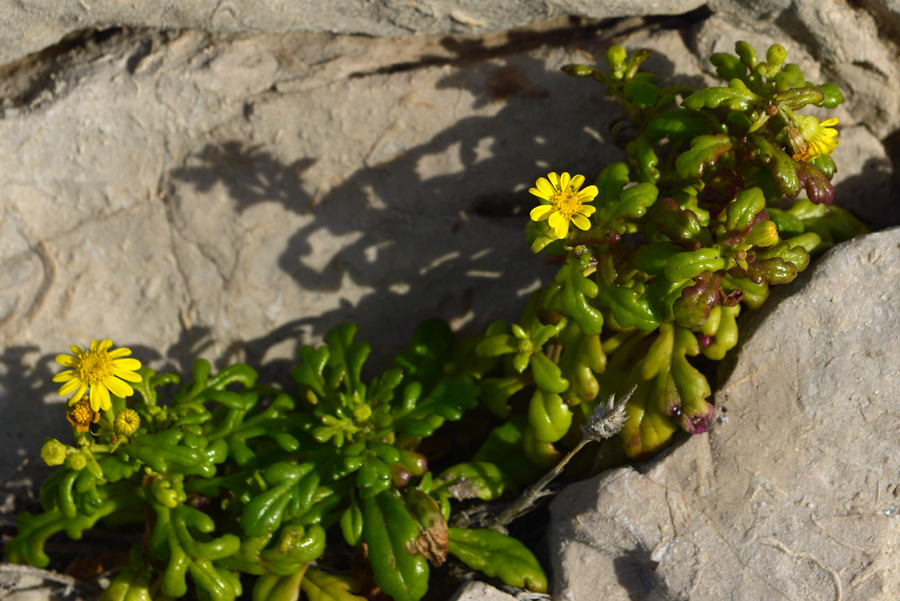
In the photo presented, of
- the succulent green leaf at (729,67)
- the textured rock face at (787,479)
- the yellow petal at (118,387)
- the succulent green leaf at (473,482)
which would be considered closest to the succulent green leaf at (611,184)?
the succulent green leaf at (729,67)

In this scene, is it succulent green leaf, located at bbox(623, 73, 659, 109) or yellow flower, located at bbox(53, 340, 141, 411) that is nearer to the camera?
yellow flower, located at bbox(53, 340, 141, 411)

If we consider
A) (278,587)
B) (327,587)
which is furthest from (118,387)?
(327,587)

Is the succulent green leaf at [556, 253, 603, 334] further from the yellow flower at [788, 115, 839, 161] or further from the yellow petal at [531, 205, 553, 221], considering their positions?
the yellow flower at [788, 115, 839, 161]

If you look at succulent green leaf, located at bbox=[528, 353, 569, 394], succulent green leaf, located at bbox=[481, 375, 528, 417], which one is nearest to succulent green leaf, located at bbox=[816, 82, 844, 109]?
succulent green leaf, located at bbox=[528, 353, 569, 394]

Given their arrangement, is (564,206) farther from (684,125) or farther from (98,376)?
(98,376)

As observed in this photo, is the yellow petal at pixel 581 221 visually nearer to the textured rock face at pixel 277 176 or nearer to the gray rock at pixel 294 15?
the textured rock face at pixel 277 176

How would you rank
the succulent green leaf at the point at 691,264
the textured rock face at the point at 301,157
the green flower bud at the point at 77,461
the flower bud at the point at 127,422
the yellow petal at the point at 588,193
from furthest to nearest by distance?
1. the textured rock face at the point at 301,157
2. the flower bud at the point at 127,422
3. the green flower bud at the point at 77,461
4. the yellow petal at the point at 588,193
5. the succulent green leaf at the point at 691,264

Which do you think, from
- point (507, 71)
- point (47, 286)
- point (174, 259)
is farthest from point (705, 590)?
point (47, 286)
